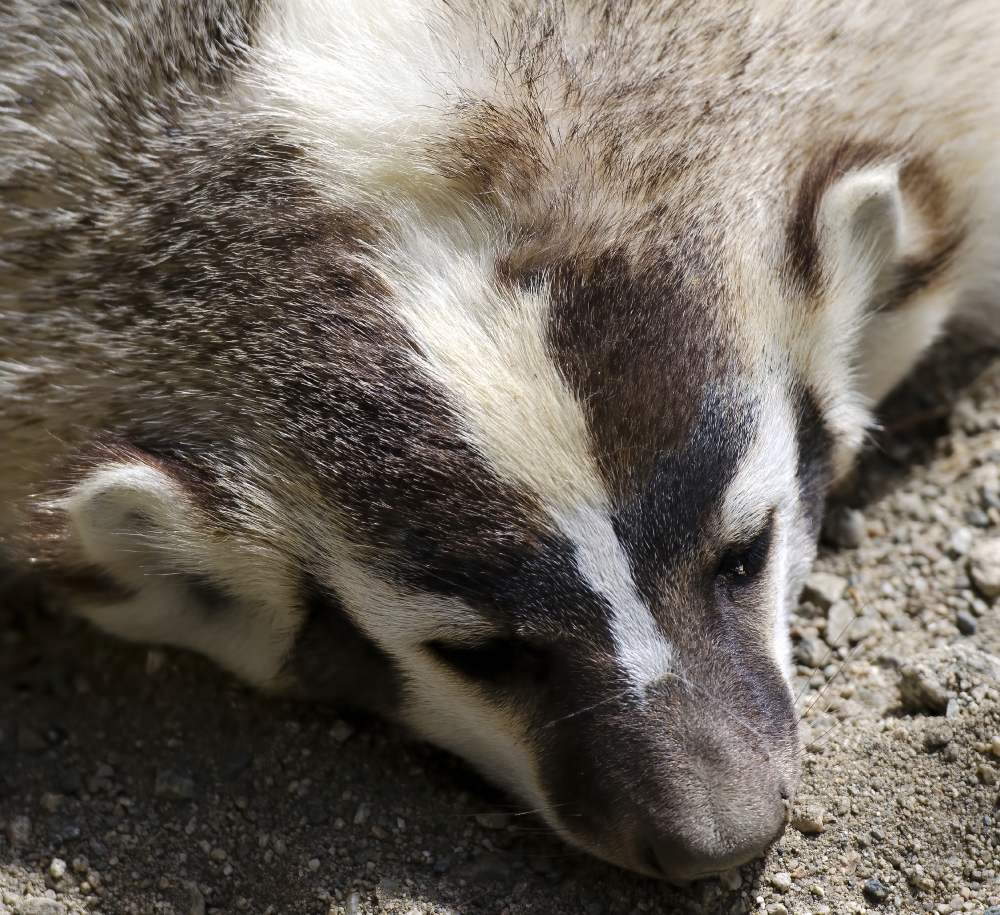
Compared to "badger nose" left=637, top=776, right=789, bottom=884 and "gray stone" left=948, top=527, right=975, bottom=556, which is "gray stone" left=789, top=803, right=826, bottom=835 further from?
"gray stone" left=948, top=527, right=975, bottom=556

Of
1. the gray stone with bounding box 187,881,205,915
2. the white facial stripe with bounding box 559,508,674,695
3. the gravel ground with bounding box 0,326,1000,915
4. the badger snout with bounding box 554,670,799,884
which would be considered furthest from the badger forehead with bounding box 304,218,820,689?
the gray stone with bounding box 187,881,205,915

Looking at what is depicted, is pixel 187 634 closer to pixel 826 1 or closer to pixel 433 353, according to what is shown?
pixel 433 353

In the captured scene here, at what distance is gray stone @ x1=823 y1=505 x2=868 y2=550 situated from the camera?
310 cm

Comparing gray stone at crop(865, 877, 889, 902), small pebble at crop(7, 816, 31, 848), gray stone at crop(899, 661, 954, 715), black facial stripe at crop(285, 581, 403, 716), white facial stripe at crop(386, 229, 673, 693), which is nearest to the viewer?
white facial stripe at crop(386, 229, 673, 693)

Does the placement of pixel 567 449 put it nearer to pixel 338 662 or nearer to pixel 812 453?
pixel 812 453

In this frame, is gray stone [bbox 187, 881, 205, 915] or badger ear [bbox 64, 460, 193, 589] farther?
gray stone [bbox 187, 881, 205, 915]

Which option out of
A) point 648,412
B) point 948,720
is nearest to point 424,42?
point 648,412

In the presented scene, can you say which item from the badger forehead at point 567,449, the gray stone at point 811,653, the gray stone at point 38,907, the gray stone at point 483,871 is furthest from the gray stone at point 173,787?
the gray stone at point 811,653

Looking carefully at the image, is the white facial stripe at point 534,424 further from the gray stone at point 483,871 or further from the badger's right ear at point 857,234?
the badger's right ear at point 857,234

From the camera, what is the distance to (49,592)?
10.7ft

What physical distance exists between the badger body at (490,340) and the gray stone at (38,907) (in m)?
0.68

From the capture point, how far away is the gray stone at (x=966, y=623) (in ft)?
9.34

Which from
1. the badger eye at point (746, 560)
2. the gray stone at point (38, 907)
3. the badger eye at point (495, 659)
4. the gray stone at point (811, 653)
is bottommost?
the gray stone at point (38, 907)

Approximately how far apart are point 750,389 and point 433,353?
0.68 meters
